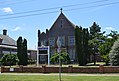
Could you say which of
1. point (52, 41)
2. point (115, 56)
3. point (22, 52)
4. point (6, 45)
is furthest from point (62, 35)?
point (115, 56)

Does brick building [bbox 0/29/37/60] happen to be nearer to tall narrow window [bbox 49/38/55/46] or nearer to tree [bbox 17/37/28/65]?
tree [bbox 17/37/28/65]

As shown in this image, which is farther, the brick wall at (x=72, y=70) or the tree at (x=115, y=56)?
→ the tree at (x=115, y=56)

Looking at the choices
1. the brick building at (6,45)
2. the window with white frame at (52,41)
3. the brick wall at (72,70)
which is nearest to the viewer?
the brick wall at (72,70)

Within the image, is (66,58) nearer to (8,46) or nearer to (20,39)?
(20,39)

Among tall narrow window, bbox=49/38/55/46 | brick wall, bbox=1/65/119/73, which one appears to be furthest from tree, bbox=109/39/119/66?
tall narrow window, bbox=49/38/55/46

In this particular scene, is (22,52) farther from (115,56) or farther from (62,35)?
(115,56)

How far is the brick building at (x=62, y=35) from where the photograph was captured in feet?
265

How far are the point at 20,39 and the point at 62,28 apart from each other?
1528cm

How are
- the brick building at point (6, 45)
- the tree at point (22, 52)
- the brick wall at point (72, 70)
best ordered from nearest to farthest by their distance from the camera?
the brick wall at point (72, 70) → the tree at point (22, 52) → the brick building at point (6, 45)

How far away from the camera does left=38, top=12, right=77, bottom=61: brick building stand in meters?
80.8

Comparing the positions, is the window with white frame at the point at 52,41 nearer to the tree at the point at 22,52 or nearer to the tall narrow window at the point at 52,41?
the tall narrow window at the point at 52,41

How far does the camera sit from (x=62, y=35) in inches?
3236

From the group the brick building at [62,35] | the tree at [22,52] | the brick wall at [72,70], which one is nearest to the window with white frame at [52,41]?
the brick building at [62,35]

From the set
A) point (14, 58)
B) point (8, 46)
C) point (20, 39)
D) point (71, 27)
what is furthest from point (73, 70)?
point (8, 46)
